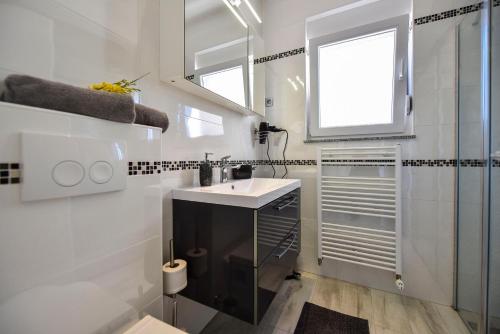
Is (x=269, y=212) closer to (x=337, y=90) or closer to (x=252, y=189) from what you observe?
(x=252, y=189)

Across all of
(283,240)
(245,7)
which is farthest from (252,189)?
(245,7)

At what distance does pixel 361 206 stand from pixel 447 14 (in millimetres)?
1477

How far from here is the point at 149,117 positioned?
0.78m

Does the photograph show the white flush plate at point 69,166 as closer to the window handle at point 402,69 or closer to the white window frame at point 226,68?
the white window frame at point 226,68

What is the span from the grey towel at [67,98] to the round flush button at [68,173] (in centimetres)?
14

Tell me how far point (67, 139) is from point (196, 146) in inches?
30.4

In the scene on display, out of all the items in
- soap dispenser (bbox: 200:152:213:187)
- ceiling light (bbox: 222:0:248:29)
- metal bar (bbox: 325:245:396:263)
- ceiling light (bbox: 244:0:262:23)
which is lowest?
metal bar (bbox: 325:245:396:263)

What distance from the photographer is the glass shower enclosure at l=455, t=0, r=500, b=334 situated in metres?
1.10

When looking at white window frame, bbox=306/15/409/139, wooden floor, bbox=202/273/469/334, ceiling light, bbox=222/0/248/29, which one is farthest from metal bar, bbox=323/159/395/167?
ceiling light, bbox=222/0/248/29

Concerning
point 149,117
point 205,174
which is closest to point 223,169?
point 205,174

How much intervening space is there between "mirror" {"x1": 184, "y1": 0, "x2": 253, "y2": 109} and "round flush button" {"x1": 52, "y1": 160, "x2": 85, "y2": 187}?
68cm

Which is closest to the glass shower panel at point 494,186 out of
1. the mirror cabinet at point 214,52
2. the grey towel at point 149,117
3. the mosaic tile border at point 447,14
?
the mosaic tile border at point 447,14

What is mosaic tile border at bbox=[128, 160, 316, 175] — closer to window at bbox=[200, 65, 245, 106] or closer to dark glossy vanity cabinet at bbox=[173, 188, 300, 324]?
dark glossy vanity cabinet at bbox=[173, 188, 300, 324]

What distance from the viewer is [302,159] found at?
74.5 inches
